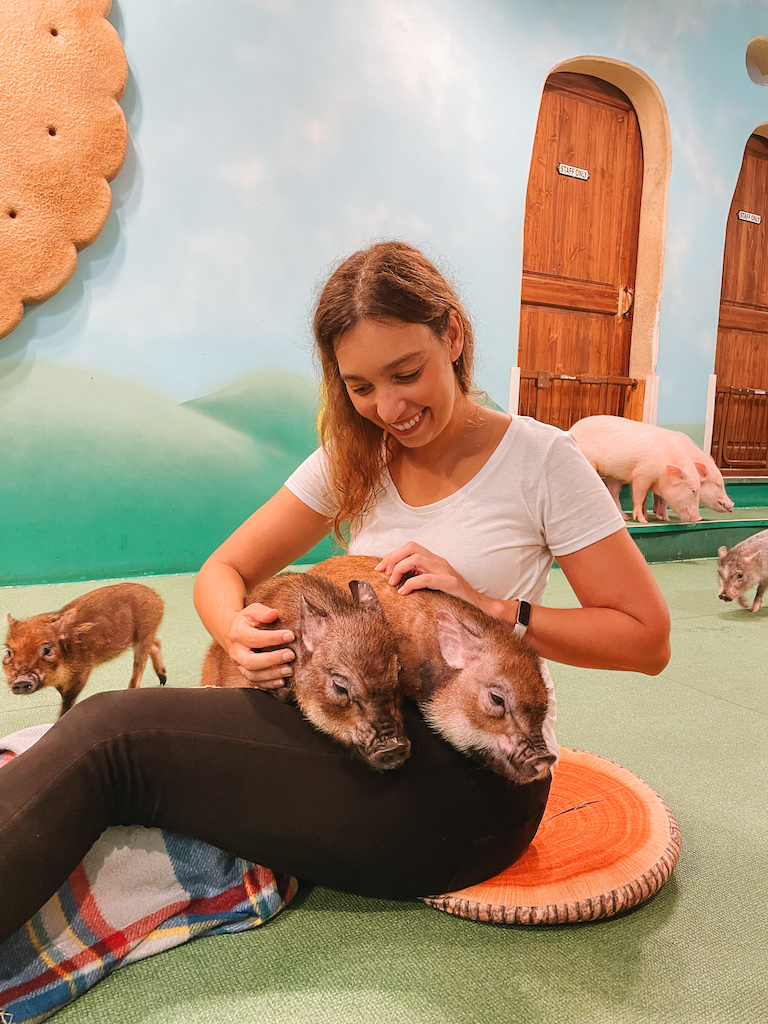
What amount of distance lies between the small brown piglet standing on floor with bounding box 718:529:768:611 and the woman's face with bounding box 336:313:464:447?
3505 mm

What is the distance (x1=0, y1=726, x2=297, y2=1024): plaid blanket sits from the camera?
127 centimetres

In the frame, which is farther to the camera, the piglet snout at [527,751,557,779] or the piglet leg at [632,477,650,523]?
the piglet leg at [632,477,650,523]

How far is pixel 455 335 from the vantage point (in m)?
1.62

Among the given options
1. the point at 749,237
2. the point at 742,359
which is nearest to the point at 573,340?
the point at 742,359

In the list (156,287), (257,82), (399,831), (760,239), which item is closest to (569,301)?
(760,239)

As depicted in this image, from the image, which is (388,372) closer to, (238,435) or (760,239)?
(238,435)

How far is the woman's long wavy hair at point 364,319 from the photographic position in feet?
4.77

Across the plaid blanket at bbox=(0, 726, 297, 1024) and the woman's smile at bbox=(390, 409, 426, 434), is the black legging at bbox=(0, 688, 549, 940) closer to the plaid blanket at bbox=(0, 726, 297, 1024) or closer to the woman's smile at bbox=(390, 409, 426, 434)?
the plaid blanket at bbox=(0, 726, 297, 1024)

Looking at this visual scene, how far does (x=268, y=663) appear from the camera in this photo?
4.50 feet

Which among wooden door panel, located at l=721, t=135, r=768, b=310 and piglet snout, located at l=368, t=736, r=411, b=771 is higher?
wooden door panel, located at l=721, t=135, r=768, b=310

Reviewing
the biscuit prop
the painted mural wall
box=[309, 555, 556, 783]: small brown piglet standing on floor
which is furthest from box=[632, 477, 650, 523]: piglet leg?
box=[309, 555, 556, 783]: small brown piglet standing on floor

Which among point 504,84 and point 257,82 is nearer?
point 257,82

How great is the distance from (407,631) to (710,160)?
687 centimetres

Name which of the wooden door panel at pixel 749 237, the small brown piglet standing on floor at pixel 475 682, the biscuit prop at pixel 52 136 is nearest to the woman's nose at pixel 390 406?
the small brown piglet standing on floor at pixel 475 682
